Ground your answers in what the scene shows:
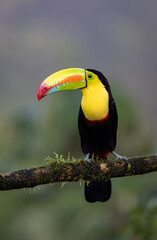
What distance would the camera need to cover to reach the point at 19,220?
6598 millimetres

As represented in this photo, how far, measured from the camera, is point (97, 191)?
3453 mm

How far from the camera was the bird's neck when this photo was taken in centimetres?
347

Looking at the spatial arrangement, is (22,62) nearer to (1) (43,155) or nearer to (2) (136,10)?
(2) (136,10)

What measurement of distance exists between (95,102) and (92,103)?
3cm

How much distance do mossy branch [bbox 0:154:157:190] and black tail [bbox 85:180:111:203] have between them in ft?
1.41

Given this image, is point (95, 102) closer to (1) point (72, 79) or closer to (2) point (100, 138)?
(1) point (72, 79)

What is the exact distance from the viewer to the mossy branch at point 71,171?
2648 mm

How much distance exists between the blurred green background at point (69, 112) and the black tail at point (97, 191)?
304mm

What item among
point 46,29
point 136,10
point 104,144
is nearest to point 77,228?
point 104,144

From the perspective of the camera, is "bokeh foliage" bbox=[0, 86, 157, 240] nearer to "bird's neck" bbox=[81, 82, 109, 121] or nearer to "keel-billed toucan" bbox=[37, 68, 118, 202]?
"keel-billed toucan" bbox=[37, 68, 118, 202]

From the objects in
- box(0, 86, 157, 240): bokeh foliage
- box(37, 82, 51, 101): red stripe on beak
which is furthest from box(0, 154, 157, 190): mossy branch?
box(0, 86, 157, 240): bokeh foliage

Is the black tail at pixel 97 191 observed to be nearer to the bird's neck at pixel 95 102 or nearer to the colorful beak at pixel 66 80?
the bird's neck at pixel 95 102

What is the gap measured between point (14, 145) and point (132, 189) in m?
1.93

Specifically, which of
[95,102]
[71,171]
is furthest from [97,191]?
[95,102]
